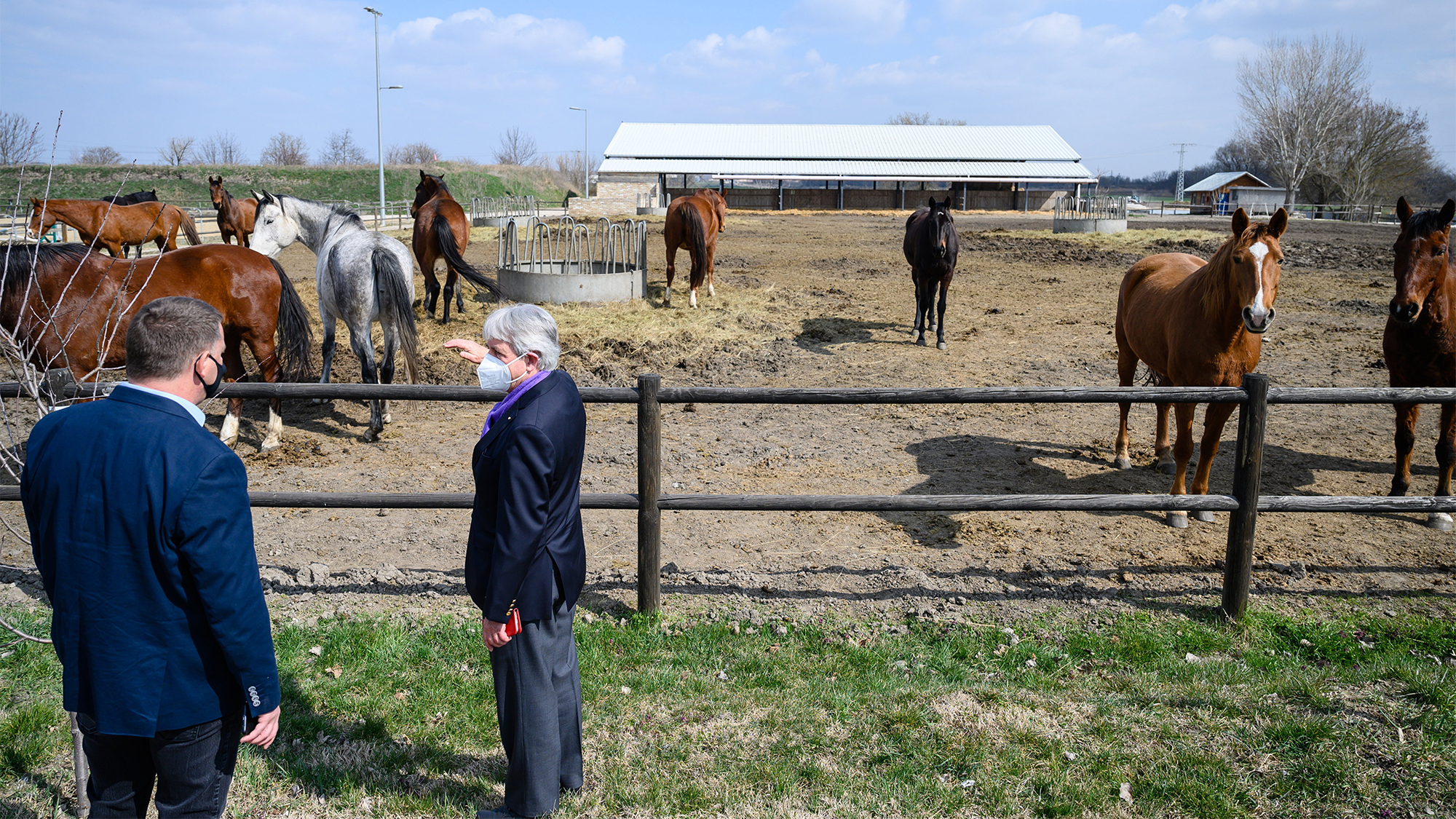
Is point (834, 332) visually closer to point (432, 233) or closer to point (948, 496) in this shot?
point (432, 233)

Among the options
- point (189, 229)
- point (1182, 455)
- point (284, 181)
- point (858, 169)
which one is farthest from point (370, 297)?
point (284, 181)

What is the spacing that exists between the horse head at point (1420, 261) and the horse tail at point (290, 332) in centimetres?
798

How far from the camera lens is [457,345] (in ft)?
8.32

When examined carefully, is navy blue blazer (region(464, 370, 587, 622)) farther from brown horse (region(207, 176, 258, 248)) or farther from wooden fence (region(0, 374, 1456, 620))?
brown horse (region(207, 176, 258, 248))

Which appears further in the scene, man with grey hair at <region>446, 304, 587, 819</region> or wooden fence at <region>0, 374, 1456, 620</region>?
wooden fence at <region>0, 374, 1456, 620</region>

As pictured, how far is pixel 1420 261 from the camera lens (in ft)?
16.9

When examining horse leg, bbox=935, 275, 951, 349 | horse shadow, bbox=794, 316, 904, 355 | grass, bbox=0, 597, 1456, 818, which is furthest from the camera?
horse shadow, bbox=794, 316, 904, 355

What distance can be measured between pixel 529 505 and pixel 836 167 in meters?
49.2

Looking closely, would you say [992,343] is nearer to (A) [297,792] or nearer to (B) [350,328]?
(B) [350,328]

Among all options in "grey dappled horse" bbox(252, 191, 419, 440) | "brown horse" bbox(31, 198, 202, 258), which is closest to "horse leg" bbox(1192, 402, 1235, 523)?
"grey dappled horse" bbox(252, 191, 419, 440)

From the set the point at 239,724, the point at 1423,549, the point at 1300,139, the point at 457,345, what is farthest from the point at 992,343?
the point at 1300,139

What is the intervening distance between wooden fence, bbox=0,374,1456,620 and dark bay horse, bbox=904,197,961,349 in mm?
6453

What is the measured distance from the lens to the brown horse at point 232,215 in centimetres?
1647

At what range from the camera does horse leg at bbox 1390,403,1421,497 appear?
17.9ft
